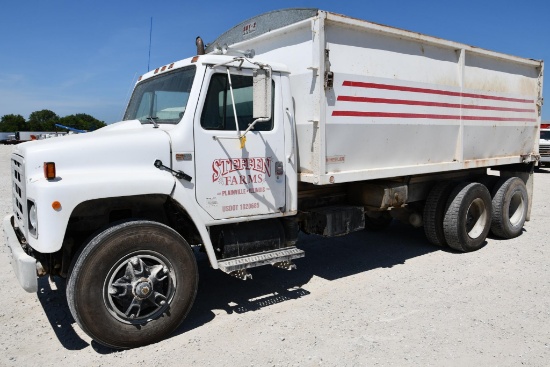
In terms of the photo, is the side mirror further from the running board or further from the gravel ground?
the gravel ground

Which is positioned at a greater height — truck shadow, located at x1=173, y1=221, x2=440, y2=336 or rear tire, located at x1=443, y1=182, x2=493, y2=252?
rear tire, located at x1=443, y1=182, x2=493, y2=252

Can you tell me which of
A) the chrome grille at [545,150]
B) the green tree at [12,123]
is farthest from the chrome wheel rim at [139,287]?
the green tree at [12,123]

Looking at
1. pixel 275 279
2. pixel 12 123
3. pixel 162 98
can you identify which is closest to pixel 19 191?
pixel 162 98

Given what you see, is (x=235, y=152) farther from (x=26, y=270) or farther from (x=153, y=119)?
(x=26, y=270)

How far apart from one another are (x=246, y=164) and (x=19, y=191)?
2069 millimetres

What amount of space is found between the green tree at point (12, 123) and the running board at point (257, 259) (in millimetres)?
99933

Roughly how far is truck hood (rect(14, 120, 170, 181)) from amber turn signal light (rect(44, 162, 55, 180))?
11 cm

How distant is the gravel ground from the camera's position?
12.3 ft

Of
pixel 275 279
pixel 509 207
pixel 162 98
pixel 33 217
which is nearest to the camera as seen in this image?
pixel 33 217

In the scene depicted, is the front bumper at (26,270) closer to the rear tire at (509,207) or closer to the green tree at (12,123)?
A: the rear tire at (509,207)

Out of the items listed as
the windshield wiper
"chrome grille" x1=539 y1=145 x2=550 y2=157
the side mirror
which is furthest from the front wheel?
"chrome grille" x1=539 y1=145 x2=550 y2=157

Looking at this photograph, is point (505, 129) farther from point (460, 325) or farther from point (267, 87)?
point (267, 87)

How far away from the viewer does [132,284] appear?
3.86m

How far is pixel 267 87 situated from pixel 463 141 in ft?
12.3
